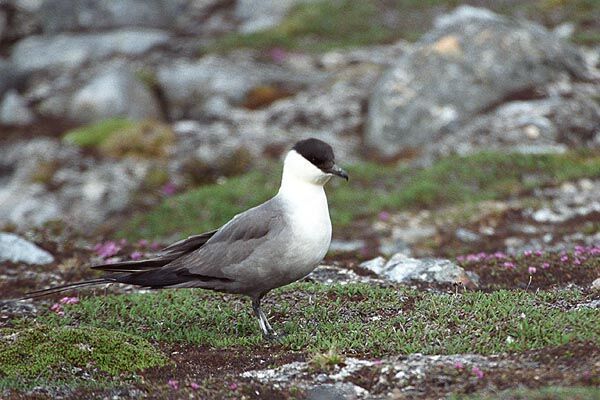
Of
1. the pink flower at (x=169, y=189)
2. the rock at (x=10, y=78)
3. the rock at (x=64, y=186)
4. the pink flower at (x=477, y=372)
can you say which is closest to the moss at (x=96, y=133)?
the rock at (x=64, y=186)

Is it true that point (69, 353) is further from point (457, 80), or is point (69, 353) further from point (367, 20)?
point (367, 20)

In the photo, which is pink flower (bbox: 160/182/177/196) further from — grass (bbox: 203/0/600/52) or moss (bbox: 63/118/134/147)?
grass (bbox: 203/0/600/52)

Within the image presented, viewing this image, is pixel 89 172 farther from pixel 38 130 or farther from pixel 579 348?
pixel 579 348

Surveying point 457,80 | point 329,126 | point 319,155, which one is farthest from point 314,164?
point 329,126

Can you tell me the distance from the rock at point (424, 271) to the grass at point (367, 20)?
1794 centimetres

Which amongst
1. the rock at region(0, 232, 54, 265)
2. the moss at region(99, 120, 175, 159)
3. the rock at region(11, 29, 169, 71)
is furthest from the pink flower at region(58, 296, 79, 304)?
the rock at region(11, 29, 169, 71)

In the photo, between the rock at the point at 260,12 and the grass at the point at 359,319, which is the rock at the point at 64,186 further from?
the rock at the point at 260,12

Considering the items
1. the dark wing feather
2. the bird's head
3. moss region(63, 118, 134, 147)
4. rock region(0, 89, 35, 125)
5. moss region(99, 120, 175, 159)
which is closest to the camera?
the bird's head

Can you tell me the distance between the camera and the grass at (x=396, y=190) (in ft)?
55.6

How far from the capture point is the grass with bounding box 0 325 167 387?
781 centimetres

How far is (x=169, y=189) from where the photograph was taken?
19.7m

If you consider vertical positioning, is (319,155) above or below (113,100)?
above

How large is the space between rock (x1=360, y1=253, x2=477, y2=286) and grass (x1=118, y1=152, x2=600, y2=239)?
489cm

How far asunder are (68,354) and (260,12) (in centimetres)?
2692
